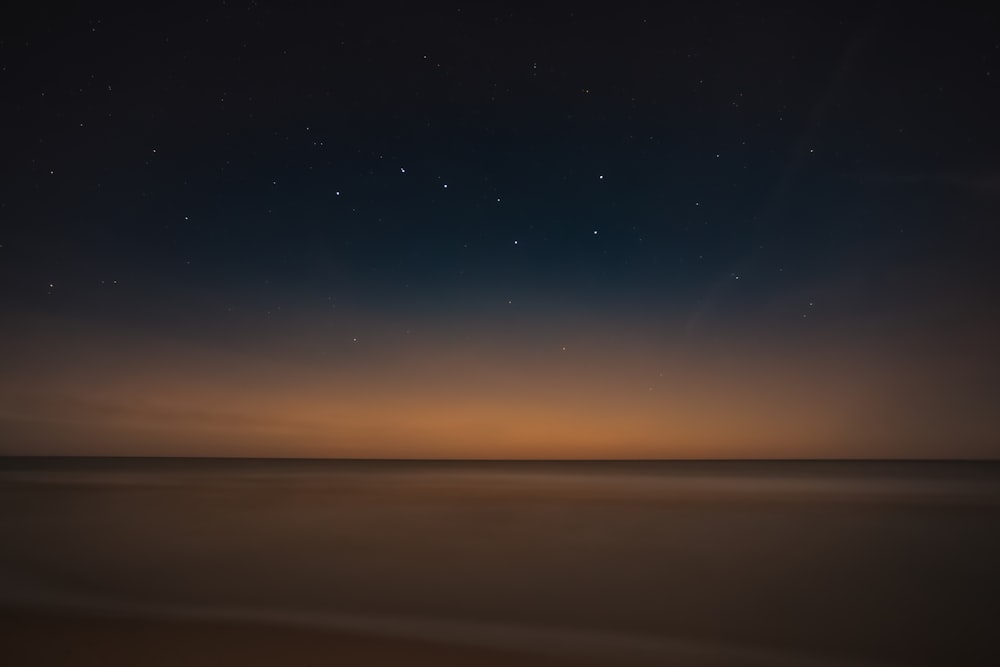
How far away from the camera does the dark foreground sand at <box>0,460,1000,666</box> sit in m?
5.57

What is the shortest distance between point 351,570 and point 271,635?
330 centimetres

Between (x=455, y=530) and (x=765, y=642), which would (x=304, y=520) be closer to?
(x=455, y=530)

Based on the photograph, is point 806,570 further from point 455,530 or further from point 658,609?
point 455,530

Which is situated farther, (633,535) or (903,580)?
(633,535)

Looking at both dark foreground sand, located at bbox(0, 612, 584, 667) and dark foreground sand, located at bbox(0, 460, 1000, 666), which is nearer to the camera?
dark foreground sand, located at bbox(0, 612, 584, 667)

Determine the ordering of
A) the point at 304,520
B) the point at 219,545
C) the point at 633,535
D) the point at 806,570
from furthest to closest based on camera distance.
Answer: the point at 304,520, the point at 633,535, the point at 219,545, the point at 806,570

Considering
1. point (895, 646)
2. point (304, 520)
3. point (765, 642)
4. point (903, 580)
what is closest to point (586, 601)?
point (765, 642)

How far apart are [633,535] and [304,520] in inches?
305

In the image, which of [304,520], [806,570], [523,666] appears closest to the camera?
[523,666]

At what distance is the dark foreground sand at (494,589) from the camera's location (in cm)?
557

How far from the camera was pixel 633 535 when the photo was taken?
12969 mm

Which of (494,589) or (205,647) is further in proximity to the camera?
(494,589)

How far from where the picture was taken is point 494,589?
808cm

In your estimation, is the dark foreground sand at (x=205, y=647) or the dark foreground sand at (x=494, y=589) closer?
the dark foreground sand at (x=205, y=647)
